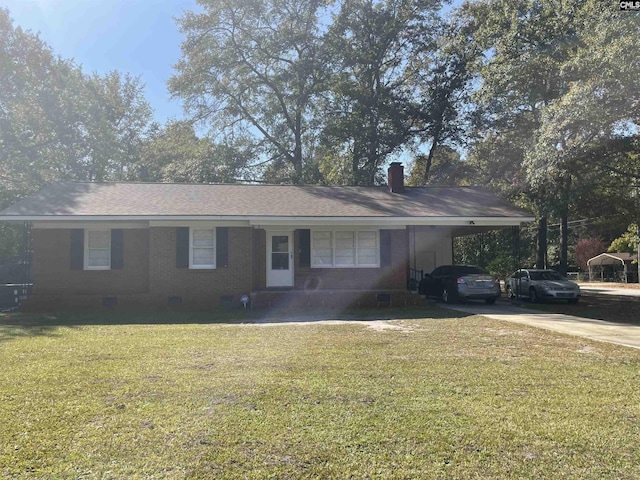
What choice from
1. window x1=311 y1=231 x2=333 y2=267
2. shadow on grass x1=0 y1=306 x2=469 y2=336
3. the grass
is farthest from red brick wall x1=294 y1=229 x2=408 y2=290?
the grass

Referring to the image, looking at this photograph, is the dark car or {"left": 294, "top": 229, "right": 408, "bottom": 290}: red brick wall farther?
{"left": 294, "top": 229, "right": 408, "bottom": 290}: red brick wall

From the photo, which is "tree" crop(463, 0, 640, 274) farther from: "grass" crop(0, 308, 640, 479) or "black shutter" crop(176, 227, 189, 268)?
"black shutter" crop(176, 227, 189, 268)

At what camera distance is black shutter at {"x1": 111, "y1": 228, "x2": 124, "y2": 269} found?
1559 cm

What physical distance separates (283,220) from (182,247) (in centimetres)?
326

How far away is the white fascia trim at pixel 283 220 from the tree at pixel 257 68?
1416cm

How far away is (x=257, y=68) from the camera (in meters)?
30.3

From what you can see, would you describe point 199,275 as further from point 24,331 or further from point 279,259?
point 24,331

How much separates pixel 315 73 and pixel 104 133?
1387 cm

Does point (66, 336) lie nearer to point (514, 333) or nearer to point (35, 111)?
point (514, 333)

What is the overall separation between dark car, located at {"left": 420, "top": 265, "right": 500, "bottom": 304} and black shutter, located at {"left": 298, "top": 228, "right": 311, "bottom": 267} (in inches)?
188

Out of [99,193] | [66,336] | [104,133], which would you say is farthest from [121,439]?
[104,133]

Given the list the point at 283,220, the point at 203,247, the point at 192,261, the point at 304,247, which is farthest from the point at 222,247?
the point at 304,247

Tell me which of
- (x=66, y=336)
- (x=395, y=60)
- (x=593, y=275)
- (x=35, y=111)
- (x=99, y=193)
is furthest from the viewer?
(x=593, y=275)

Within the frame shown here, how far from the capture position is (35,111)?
95.4ft
